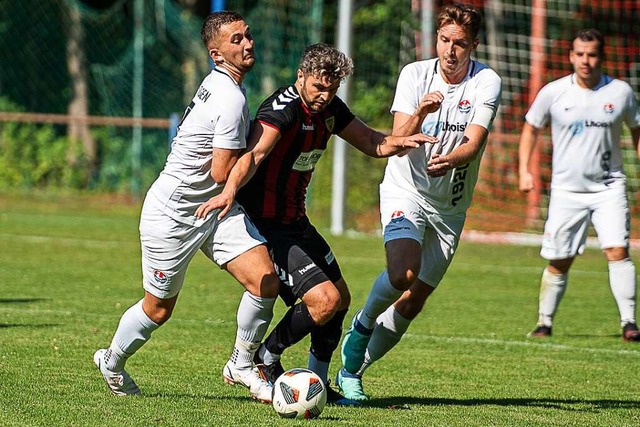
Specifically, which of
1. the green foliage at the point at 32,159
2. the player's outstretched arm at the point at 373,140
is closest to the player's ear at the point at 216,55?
the player's outstretched arm at the point at 373,140

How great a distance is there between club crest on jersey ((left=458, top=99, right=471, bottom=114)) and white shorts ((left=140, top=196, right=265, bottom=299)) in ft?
5.10

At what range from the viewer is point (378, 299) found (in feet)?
23.2

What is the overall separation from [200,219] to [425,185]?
1632 millimetres

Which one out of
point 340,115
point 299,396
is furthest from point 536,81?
point 299,396

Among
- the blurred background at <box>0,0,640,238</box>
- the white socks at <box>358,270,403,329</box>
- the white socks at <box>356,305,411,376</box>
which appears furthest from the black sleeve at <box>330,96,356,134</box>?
the blurred background at <box>0,0,640,238</box>

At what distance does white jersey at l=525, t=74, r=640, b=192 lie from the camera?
1006cm

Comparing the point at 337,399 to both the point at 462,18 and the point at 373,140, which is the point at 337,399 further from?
the point at 462,18

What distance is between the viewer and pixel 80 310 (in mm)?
10250

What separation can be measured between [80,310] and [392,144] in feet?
14.2

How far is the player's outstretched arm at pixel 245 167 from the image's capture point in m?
6.18

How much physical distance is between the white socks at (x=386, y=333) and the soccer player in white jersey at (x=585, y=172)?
9.34 feet

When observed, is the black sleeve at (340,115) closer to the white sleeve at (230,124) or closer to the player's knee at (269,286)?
the white sleeve at (230,124)

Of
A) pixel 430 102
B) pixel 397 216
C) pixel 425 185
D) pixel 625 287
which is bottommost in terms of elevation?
pixel 625 287

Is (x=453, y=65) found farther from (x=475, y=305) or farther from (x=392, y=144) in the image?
(x=475, y=305)
